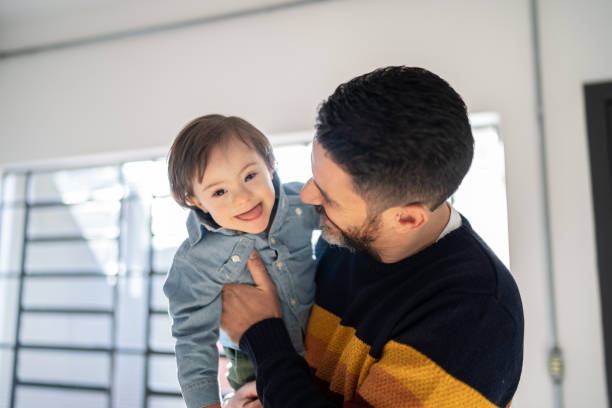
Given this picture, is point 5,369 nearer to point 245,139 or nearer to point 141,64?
point 141,64

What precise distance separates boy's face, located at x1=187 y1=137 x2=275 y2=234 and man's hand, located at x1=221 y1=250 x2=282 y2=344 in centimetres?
11

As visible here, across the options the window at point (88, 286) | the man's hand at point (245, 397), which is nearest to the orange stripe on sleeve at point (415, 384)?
the man's hand at point (245, 397)

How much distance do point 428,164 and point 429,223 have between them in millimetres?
177

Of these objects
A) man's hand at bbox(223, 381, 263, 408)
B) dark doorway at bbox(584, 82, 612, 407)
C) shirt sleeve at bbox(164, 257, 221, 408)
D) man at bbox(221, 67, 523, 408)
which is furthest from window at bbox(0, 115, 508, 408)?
dark doorway at bbox(584, 82, 612, 407)

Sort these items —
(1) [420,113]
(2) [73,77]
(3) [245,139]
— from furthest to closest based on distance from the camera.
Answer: (2) [73,77]
(3) [245,139]
(1) [420,113]

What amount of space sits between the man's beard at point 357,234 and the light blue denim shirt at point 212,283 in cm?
23

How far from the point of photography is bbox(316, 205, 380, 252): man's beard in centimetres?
93

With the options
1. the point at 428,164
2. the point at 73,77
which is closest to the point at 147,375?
the point at 73,77

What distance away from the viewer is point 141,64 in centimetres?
280

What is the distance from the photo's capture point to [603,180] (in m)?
1.94

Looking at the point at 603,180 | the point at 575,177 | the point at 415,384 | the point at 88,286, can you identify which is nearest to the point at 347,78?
the point at 575,177

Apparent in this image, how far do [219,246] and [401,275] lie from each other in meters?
0.52

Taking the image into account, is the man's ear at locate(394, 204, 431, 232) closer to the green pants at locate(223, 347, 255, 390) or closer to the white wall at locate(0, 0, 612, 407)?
the green pants at locate(223, 347, 255, 390)

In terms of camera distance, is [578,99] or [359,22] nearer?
[578,99]
